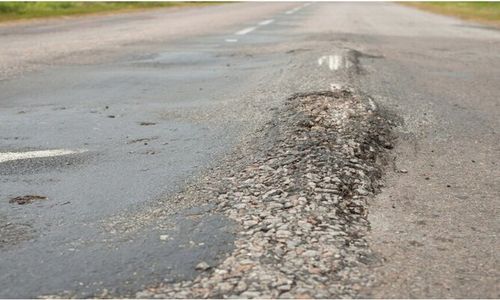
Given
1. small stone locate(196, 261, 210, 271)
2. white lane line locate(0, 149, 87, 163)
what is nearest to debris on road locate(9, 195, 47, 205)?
white lane line locate(0, 149, 87, 163)

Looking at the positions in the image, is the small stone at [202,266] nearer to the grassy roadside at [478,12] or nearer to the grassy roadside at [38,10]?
the grassy roadside at [38,10]

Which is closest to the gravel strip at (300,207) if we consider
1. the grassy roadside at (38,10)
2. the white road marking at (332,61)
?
the white road marking at (332,61)

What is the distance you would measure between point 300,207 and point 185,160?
1.27m

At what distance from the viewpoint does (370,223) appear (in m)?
2.73

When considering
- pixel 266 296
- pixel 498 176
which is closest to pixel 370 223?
pixel 266 296

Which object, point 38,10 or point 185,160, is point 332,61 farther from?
point 38,10

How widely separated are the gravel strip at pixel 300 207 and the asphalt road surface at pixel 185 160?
0.34 feet

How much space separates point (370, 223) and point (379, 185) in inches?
23.6

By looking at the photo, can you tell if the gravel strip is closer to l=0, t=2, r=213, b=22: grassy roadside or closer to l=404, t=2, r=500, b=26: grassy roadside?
l=404, t=2, r=500, b=26: grassy roadside

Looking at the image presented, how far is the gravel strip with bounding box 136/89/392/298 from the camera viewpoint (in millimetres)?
2129

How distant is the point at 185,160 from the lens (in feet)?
12.4

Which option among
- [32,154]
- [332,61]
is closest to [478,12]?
[332,61]

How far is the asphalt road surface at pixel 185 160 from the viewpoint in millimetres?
2322

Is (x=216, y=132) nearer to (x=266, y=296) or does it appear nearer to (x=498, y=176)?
(x=498, y=176)
